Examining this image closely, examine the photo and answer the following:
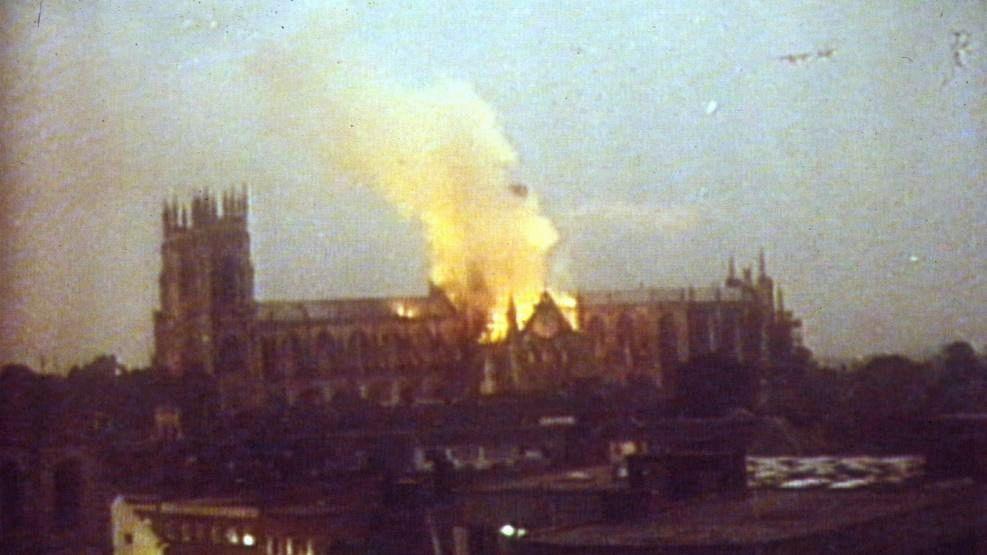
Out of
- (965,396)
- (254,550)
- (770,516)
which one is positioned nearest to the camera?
(770,516)

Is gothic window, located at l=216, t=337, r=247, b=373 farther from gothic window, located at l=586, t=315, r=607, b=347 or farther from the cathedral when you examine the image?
gothic window, located at l=586, t=315, r=607, b=347

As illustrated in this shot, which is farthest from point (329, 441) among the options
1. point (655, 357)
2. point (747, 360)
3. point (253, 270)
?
point (747, 360)

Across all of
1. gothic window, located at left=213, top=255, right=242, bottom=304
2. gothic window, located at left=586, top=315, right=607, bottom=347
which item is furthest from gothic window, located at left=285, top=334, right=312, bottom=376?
gothic window, located at left=586, top=315, right=607, bottom=347

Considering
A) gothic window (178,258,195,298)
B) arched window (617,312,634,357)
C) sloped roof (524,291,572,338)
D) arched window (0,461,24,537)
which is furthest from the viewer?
arched window (617,312,634,357)

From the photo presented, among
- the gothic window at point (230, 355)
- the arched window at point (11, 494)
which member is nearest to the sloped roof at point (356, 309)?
the gothic window at point (230, 355)

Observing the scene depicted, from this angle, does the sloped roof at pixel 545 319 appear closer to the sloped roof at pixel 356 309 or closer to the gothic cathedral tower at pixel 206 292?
the sloped roof at pixel 356 309

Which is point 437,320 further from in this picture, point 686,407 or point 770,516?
point 770,516

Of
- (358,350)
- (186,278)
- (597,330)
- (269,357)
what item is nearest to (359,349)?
(358,350)
